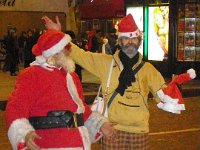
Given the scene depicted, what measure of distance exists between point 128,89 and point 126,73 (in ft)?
0.50

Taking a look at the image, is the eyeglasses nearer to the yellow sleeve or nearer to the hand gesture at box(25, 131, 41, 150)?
the yellow sleeve

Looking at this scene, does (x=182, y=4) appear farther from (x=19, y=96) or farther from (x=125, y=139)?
(x=19, y=96)

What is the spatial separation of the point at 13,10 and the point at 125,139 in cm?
2870

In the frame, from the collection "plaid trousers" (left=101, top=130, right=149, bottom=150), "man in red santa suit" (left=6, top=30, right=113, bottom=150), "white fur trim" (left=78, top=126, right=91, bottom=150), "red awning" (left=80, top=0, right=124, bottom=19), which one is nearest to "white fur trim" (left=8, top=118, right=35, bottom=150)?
Result: "man in red santa suit" (left=6, top=30, right=113, bottom=150)

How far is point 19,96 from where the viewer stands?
11.8 ft

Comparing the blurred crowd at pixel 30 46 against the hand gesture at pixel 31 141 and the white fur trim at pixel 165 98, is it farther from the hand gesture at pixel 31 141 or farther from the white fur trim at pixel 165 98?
the hand gesture at pixel 31 141

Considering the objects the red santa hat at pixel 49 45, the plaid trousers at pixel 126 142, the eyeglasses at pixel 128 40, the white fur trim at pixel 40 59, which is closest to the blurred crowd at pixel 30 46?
the eyeglasses at pixel 128 40

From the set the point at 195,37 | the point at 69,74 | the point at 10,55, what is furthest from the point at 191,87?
the point at 69,74

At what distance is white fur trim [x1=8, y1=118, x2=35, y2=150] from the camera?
3535mm

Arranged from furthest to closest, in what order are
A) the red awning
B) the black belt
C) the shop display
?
1. the red awning
2. the shop display
3. the black belt

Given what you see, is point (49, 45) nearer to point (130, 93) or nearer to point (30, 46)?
point (130, 93)

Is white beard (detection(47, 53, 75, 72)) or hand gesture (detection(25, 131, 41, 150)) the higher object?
white beard (detection(47, 53, 75, 72))

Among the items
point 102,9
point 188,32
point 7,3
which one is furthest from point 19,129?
point 102,9

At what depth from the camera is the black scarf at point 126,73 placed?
15.3ft
